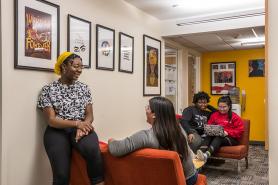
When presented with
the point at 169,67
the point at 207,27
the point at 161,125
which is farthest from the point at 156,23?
the point at 161,125

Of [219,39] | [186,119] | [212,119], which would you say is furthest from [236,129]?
[219,39]

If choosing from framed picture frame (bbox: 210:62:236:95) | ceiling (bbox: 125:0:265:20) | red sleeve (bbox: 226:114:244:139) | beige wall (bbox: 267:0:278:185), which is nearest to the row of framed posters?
ceiling (bbox: 125:0:265:20)

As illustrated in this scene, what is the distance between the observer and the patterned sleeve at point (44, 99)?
239cm

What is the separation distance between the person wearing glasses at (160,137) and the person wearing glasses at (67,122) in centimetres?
38

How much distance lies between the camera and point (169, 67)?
560cm

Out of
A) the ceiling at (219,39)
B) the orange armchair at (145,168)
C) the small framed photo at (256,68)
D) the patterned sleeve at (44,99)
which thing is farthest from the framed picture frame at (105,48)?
the small framed photo at (256,68)

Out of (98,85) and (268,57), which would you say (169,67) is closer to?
(98,85)

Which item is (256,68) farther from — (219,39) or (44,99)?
(44,99)

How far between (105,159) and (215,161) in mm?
3066

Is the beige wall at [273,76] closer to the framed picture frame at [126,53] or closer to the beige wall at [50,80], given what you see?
the beige wall at [50,80]

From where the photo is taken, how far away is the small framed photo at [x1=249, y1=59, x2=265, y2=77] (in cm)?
662

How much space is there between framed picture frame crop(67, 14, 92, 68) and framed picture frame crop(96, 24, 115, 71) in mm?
162

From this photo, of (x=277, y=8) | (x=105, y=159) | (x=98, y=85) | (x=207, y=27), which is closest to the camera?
(x=277, y=8)

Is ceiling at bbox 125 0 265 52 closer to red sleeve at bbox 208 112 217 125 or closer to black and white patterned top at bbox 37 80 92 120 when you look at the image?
Answer: red sleeve at bbox 208 112 217 125
